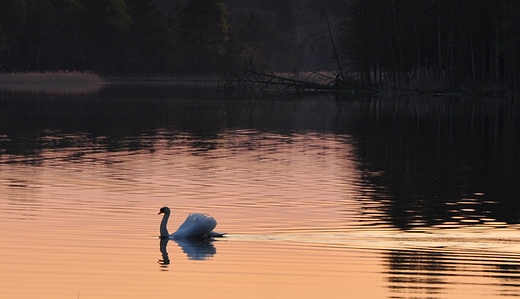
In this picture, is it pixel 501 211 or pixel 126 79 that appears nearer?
pixel 501 211

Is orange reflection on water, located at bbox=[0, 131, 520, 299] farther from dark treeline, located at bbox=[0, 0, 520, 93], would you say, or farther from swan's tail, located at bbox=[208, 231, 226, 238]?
dark treeline, located at bbox=[0, 0, 520, 93]

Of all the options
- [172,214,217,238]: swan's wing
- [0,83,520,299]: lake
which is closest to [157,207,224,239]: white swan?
[172,214,217,238]: swan's wing

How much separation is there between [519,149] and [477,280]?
59.4ft

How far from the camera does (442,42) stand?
214 feet

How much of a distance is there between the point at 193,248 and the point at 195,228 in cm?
35

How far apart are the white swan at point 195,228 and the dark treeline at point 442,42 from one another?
46051 millimetres

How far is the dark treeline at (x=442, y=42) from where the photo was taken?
59406mm

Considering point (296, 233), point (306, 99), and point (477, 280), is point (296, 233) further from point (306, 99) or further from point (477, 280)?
point (306, 99)

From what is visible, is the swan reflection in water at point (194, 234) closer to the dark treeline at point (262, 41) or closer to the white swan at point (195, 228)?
the white swan at point (195, 228)

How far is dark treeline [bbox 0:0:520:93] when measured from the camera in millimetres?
60844

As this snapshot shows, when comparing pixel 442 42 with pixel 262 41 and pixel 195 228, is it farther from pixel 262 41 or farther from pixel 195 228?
pixel 262 41

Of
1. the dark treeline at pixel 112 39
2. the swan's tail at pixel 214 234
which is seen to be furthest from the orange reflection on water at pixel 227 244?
the dark treeline at pixel 112 39

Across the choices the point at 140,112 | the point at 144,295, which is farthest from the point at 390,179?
the point at 140,112

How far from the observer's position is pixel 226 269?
11773mm
